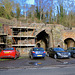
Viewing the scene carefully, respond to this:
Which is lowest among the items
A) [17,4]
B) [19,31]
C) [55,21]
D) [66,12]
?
[19,31]

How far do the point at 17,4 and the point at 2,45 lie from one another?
88.4 feet

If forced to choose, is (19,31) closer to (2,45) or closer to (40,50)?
(2,45)

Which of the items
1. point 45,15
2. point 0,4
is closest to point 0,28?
point 0,4

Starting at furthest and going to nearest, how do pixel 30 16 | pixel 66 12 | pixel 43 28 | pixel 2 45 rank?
pixel 30 16 → pixel 66 12 → pixel 43 28 → pixel 2 45

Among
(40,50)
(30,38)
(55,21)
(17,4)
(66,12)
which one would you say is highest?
(17,4)

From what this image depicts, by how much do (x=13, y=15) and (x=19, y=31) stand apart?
23145 millimetres

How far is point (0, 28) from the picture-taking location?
76.7ft

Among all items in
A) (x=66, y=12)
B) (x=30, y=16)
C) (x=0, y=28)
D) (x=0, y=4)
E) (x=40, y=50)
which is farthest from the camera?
(x=30, y=16)

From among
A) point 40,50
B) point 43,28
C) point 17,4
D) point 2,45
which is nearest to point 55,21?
point 17,4

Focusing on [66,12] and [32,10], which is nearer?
[66,12]

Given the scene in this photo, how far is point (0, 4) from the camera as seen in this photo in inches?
1629

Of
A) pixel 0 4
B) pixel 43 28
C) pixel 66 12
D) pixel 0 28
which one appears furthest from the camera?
pixel 66 12

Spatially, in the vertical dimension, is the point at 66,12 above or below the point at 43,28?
above

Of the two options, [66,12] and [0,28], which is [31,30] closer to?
[0,28]
